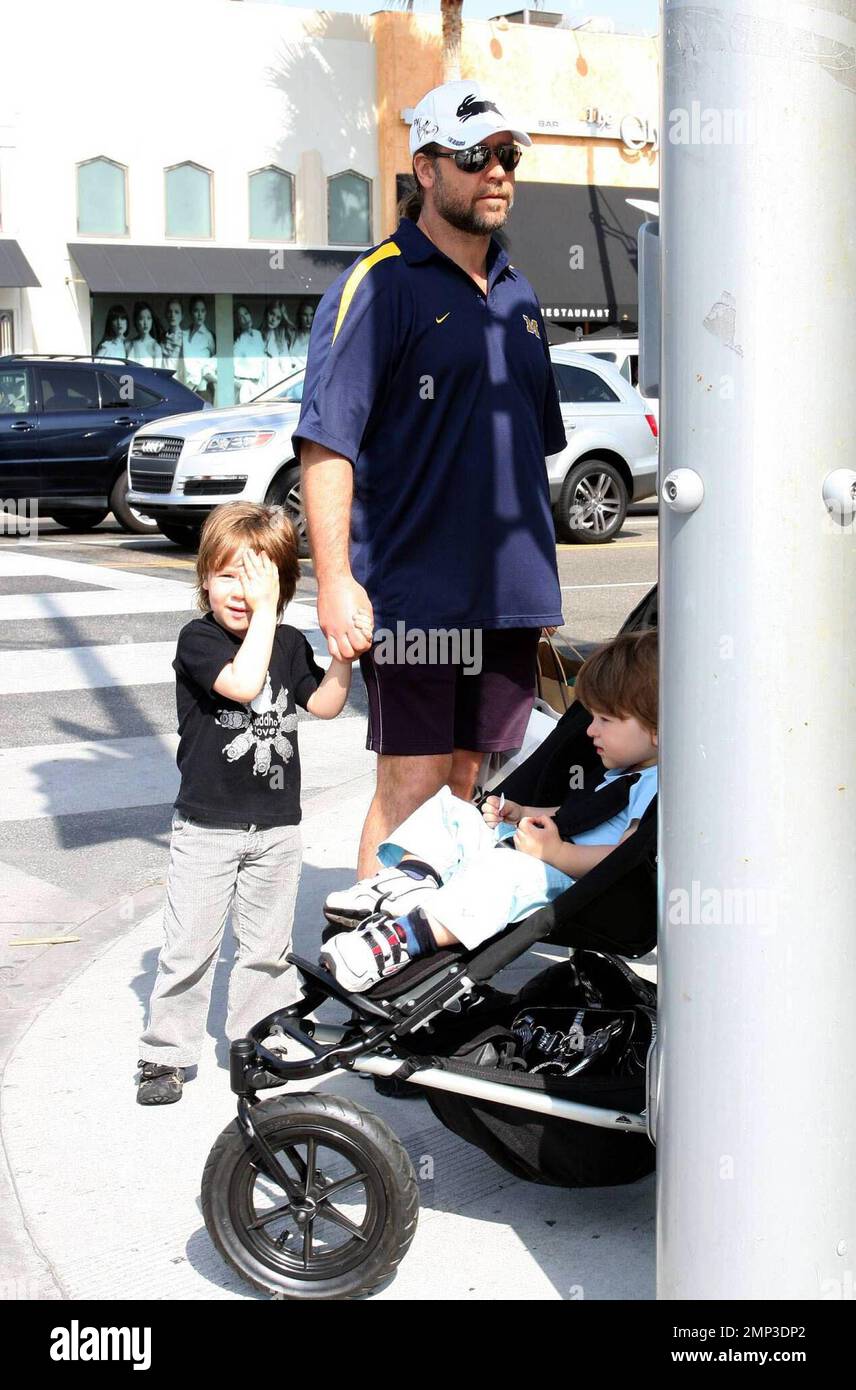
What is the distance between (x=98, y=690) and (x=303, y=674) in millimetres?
4975

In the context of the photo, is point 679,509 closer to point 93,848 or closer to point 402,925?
point 402,925

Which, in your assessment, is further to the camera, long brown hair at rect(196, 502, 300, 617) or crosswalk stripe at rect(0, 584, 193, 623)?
crosswalk stripe at rect(0, 584, 193, 623)

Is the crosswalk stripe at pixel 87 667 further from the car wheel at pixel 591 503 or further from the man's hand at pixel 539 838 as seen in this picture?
the car wheel at pixel 591 503

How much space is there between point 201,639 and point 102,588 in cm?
870

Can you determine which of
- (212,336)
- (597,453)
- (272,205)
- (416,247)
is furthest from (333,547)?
(272,205)

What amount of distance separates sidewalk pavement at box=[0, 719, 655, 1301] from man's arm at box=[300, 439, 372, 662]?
1.06 meters

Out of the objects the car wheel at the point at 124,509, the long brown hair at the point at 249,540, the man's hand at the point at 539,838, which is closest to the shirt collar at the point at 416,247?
the long brown hair at the point at 249,540

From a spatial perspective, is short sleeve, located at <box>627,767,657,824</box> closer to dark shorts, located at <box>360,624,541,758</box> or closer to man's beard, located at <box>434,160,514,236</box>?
dark shorts, located at <box>360,624,541,758</box>

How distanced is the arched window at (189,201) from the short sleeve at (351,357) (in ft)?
84.0

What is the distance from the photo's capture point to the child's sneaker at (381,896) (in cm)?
313

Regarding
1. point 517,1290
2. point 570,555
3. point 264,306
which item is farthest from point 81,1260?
point 264,306

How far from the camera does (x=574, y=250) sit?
30141 millimetres

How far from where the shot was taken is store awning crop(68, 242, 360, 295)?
88.4 feet

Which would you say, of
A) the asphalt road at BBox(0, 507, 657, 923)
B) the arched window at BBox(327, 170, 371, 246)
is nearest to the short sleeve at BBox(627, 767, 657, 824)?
the asphalt road at BBox(0, 507, 657, 923)
